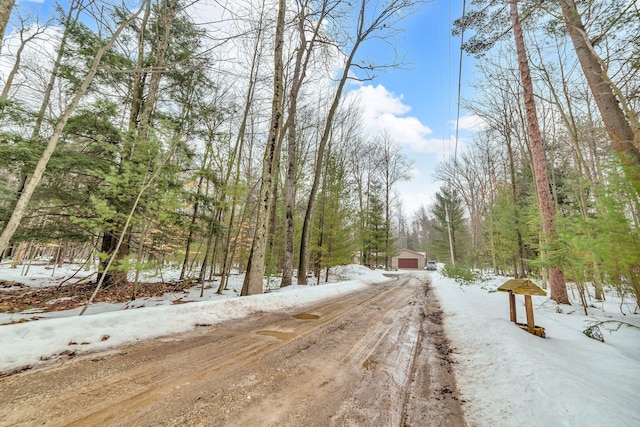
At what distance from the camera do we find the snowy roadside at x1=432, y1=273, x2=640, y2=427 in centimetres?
165

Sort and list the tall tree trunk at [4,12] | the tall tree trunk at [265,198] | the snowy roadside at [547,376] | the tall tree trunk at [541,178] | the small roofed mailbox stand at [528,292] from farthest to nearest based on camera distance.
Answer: the tall tree trunk at [541,178], the tall tree trunk at [265,198], the small roofed mailbox stand at [528,292], the tall tree trunk at [4,12], the snowy roadside at [547,376]

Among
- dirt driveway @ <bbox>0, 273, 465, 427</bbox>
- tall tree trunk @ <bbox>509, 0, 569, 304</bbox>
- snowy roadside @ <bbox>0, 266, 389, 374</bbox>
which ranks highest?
tall tree trunk @ <bbox>509, 0, 569, 304</bbox>

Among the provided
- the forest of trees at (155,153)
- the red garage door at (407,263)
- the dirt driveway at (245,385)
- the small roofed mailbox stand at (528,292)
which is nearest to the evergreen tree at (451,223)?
the red garage door at (407,263)

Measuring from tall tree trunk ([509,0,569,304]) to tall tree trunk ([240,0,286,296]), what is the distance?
251 inches

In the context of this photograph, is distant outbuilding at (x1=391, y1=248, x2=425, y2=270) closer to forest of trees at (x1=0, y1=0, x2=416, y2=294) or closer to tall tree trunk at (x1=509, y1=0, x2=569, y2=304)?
forest of trees at (x1=0, y1=0, x2=416, y2=294)

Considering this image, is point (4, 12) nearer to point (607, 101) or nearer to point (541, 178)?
point (607, 101)

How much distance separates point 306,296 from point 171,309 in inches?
137

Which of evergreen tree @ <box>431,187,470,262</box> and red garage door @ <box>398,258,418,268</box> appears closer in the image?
evergreen tree @ <box>431,187,470,262</box>

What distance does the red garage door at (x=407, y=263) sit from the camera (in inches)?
1684

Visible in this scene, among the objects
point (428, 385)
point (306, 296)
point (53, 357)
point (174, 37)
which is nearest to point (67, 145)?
point (174, 37)

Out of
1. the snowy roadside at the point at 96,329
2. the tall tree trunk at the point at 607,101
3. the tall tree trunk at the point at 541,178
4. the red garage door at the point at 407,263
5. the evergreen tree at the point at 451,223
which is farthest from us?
the red garage door at the point at 407,263

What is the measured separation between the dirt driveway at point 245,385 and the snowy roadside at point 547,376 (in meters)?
0.25

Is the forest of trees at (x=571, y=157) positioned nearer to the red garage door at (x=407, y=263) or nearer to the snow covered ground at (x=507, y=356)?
the snow covered ground at (x=507, y=356)

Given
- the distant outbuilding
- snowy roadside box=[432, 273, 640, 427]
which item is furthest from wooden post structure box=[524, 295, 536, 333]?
the distant outbuilding
